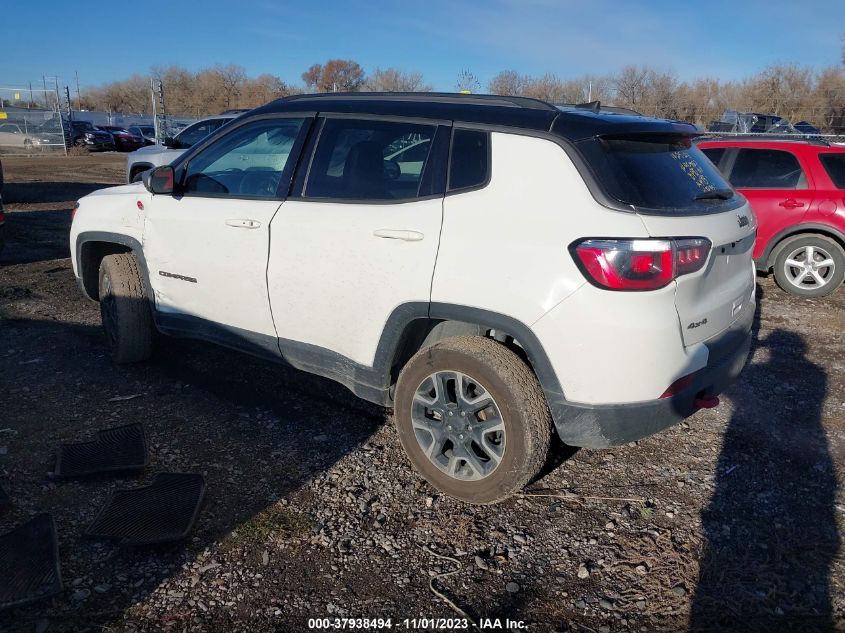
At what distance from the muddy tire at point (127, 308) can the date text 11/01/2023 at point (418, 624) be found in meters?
2.87

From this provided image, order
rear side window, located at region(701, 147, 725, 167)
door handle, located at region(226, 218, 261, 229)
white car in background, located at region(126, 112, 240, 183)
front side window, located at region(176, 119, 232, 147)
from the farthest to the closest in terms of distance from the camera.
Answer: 1. front side window, located at region(176, 119, 232, 147)
2. white car in background, located at region(126, 112, 240, 183)
3. rear side window, located at region(701, 147, 725, 167)
4. door handle, located at region(226, 218, 261, 229)

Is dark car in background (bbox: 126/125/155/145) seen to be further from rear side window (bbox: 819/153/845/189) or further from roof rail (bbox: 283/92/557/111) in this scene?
roof rail (bbox: 283/92/557/111)

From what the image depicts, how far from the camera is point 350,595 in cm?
273

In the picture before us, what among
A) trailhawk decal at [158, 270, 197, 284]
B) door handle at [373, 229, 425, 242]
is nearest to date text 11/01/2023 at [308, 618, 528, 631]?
door handle at [373, 229, 425, 242]

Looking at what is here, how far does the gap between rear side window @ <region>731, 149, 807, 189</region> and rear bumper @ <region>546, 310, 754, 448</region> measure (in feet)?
17.5

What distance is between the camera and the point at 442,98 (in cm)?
349

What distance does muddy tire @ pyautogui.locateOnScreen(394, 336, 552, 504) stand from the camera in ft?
9.93

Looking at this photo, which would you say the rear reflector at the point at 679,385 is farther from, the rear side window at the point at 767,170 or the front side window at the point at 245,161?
the rear side window at the point at 767,170

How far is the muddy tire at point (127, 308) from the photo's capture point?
15.3ft

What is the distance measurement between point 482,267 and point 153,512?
1907mm

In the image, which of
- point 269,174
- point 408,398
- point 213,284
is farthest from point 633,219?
point 213,284

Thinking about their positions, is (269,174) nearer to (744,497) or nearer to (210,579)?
(210,579)

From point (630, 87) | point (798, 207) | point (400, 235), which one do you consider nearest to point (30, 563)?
point (400, 235)

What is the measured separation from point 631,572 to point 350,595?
47.0 inches
